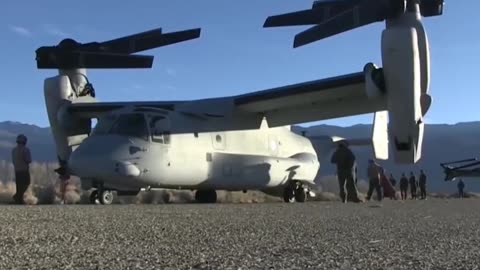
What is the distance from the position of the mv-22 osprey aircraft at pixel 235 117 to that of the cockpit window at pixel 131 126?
2cm

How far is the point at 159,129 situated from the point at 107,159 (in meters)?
1.88

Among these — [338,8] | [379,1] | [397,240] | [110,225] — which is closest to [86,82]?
[338,8]

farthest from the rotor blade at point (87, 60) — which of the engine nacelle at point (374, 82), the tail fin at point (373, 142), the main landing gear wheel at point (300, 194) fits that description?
the engine nacelle at point (374, 82)

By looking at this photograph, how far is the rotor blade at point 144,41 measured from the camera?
1933cm

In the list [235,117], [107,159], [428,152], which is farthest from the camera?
[428,152]

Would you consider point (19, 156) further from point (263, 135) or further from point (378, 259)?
point (378, 259)

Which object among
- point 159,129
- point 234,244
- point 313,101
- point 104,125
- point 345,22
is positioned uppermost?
point 345,22

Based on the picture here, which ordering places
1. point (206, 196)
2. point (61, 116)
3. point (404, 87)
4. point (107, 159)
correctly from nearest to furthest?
point (107, 159) < point (404, 87) < point (61, 116) < point (206, 196)

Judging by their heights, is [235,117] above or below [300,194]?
above

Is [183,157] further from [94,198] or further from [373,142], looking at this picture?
[373,142]

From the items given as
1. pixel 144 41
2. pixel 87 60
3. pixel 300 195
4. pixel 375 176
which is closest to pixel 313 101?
pixel 300 195

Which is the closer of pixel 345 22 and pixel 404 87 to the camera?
pixel 404 87

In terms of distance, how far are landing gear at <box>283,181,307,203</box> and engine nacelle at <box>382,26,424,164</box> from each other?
205 inches

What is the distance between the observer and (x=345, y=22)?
15125 mm
